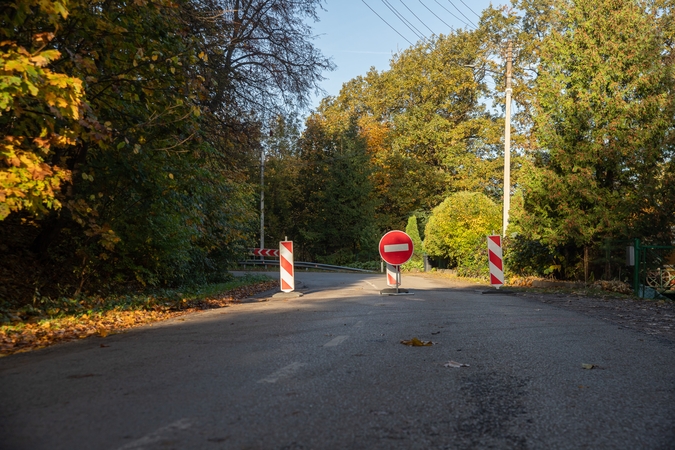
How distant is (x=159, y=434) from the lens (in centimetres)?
369

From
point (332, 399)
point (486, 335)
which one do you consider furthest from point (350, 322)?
point (332, 399)

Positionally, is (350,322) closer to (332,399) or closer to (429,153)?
(332,399)

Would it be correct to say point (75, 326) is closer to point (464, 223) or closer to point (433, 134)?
point (464, 223)

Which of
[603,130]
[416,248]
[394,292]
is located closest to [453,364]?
[394,292]

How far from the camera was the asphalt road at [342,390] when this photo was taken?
3.71 meters

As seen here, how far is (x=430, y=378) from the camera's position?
5293mm

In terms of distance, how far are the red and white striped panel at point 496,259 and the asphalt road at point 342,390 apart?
804 centimetres

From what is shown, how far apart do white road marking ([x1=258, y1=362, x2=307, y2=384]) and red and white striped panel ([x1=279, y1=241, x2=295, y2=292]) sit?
9.67 m

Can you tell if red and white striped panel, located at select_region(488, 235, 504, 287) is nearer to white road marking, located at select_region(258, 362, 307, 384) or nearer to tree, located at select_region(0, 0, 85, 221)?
tree, located at select_region(0, 0, 85, 221)

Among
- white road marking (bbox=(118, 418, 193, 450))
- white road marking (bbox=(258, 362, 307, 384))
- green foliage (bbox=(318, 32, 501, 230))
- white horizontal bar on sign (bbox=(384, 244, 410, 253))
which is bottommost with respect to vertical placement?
white road marking (bbox=(118, 418, 193, 450))

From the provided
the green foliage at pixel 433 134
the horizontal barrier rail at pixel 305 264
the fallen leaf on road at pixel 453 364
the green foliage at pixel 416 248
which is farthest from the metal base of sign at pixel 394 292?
the green foliage at pixel 433 134

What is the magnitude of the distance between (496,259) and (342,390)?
12.6 meters

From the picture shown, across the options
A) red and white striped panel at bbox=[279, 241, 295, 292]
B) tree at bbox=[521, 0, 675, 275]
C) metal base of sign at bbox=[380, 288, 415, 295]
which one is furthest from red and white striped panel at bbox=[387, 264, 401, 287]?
tree at bbox=[521, 0, 675, 275]

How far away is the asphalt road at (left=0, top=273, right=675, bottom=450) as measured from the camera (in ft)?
12.2
